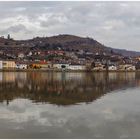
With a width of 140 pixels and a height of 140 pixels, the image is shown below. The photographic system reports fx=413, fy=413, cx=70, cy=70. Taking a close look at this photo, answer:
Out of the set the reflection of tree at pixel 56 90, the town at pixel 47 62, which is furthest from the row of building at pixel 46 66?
the reflection of tree at pixel 56 90

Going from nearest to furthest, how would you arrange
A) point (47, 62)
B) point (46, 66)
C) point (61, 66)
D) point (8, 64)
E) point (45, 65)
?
point (8, 64) → point (46, 66) → point (45, 65) → point (61, 66) → point (47, 62)

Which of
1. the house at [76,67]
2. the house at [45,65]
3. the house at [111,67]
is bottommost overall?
the house at [111,67]

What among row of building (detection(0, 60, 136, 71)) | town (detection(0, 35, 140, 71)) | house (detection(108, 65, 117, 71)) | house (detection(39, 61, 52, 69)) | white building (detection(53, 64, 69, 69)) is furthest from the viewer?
house (detection(108, 65, 117, 71))

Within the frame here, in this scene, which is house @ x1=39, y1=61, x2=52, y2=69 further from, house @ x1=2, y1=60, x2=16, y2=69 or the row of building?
house @ x1=2, y1=60, x2=16, y2=69

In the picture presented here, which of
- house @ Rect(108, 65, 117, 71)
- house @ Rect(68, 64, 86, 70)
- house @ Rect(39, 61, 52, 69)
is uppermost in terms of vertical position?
house @ Rect(39, 61, 52, 69)

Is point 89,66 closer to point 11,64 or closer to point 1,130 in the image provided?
point 11,64

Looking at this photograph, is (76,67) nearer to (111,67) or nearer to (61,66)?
(61,66)

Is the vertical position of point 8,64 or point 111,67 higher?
point 8,64

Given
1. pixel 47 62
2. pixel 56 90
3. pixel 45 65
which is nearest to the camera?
pixel 56 90

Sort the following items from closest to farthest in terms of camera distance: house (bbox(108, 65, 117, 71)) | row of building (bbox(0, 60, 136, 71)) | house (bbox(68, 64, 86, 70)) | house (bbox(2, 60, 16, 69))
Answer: house (bbox(2, 60, 16, 69)) → row of building (bbox(0, 60, 136, 71)) → house (bbox(68, 64, 86, 70)) → house (bbox(108, 65, 117, 71))

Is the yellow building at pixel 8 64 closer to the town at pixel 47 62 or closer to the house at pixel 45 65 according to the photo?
the town at pixel 47 62

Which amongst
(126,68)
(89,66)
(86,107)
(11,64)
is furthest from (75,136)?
(126,68)

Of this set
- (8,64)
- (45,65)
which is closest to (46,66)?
(45,65)

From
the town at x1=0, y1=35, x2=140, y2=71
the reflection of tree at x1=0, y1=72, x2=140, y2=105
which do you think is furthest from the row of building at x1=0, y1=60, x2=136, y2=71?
the reflection of tree at x1=0, y1=72, x2=140, y2=105
